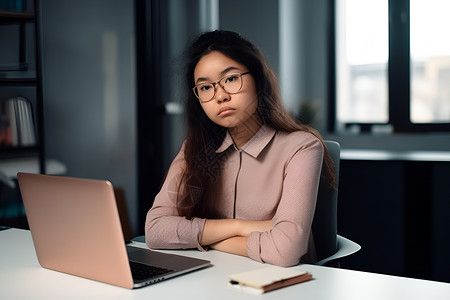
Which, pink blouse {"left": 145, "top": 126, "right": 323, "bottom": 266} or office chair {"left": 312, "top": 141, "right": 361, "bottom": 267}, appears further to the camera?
office chair {"left": 312, "top": 141, "right": 361, "bottom": 267}

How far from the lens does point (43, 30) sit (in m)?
3.47

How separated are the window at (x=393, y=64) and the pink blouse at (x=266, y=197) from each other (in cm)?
207

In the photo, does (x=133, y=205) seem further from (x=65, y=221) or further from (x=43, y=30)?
(x=65, y=221)

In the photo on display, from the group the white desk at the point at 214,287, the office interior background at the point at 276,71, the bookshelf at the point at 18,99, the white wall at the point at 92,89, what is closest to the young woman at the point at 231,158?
the white desk at the point at 214,287

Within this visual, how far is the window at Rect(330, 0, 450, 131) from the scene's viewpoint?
11.6 ft

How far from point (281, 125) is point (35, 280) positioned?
0.87 metres

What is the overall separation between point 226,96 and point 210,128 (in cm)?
23

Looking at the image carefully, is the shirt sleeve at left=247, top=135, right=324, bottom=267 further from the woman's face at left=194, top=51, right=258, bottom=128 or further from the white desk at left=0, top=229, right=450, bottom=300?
the woman's face at left=194, top=51, right=258, bottom=128

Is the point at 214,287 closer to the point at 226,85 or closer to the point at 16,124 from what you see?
the point at 226,85

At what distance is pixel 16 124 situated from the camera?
298cm

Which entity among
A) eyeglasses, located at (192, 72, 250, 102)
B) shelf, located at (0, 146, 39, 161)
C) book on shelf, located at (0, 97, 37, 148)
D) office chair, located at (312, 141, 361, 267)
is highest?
eyeglasses, located at (192, 72, 250, 102)

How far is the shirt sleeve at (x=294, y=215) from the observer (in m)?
1.35

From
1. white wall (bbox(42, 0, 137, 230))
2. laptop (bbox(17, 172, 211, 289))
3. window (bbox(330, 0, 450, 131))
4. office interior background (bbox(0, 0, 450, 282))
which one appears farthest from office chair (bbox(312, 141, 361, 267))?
white wall (bbox(42, 0, 137, 230))

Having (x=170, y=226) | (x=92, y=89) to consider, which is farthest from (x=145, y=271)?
(x=92, y=89)
